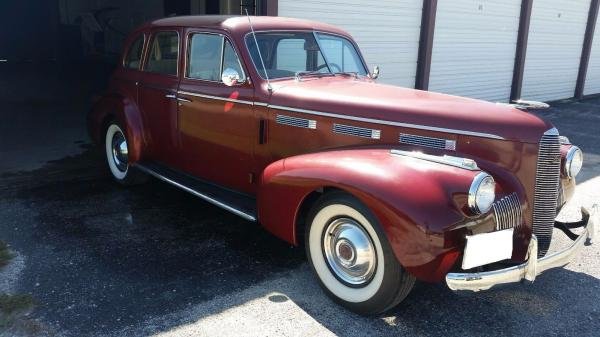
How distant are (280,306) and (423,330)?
921mm

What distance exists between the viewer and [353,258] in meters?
3.22

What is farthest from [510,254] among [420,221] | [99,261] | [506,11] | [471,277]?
[506,11]

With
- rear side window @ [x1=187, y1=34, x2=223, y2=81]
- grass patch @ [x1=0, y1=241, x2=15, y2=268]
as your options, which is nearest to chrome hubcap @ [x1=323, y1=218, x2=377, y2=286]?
rear side window @ [x1=187, y1=34, x2=223, y2=81]

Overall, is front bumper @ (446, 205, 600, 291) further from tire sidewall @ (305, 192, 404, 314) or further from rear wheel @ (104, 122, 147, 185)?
rear wheel @ (104, 122, 147, 185)

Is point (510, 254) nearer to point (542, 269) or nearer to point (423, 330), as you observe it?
point (542, 269)

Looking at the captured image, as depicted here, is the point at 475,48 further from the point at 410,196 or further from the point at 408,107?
the point at 410,196

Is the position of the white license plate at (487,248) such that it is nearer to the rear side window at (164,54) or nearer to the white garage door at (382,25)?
the rear side window at (164,54)

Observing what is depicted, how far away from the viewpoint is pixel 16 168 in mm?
6312

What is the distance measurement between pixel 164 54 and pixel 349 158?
269cm

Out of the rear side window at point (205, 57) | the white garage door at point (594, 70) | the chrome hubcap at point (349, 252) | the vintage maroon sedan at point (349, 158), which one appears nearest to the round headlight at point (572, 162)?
the vintage maroon sedan at point (349, 158)

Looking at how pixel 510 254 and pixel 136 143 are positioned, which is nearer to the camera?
pixel 510 254

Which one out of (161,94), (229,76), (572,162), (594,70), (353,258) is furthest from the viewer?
(594,70)

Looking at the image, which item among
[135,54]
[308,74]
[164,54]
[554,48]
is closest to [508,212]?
Answer: [308,74]

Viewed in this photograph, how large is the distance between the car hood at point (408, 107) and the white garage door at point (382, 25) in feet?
13.7
